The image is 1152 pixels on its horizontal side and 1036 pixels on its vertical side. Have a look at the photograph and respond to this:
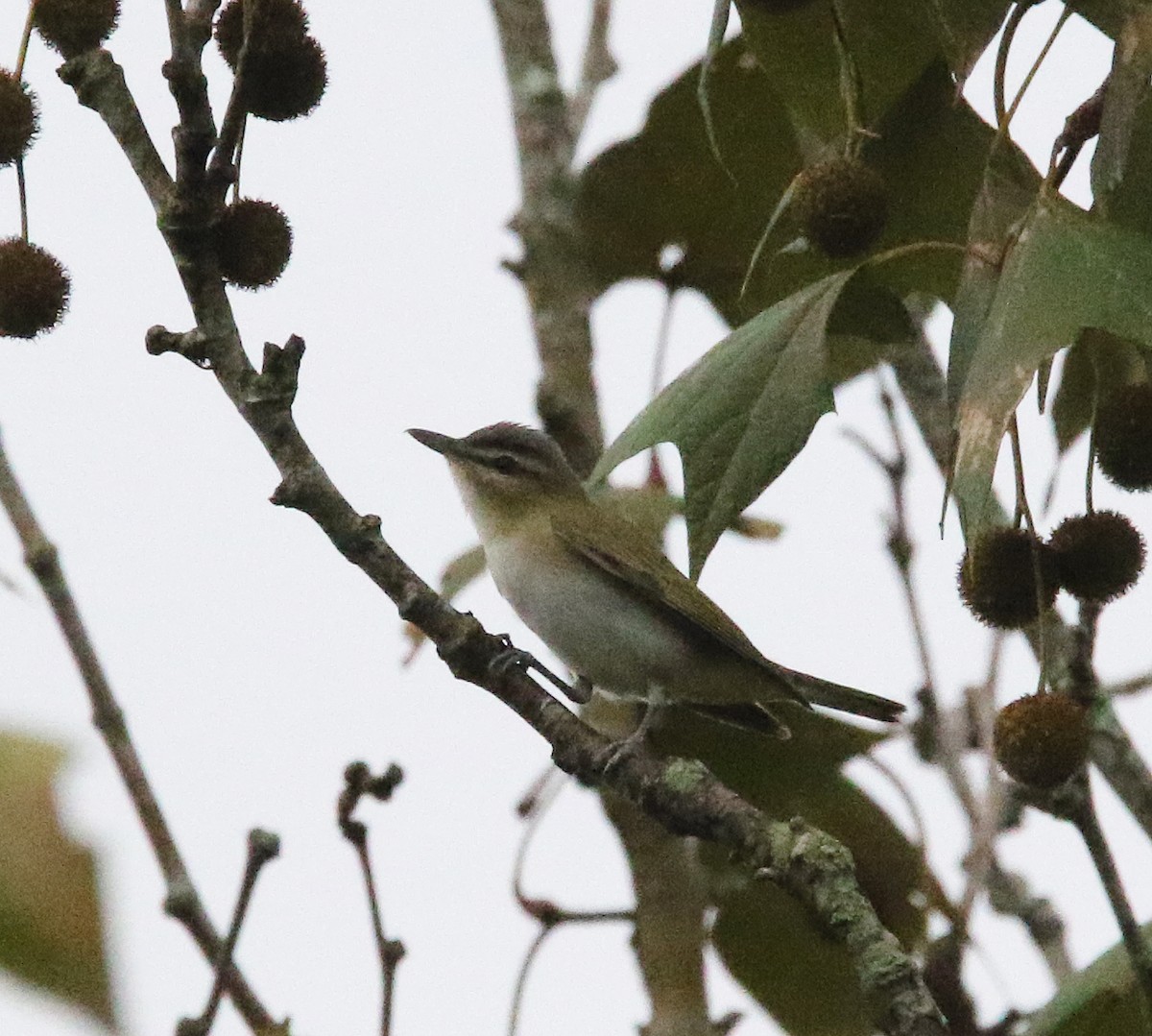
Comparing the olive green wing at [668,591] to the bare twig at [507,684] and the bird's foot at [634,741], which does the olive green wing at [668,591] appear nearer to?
the bird's foot at [634,741]

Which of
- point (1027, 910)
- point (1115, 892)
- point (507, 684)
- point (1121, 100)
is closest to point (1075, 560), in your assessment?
point (1115, 892)

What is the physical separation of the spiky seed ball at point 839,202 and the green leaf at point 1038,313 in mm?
439

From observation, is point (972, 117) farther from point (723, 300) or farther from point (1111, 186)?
point (723, 300)

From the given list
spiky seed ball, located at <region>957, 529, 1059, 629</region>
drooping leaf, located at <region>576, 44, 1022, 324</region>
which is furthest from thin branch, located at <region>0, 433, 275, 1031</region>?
drooping leaf, located at <region>576, 44, 1022, 324</region>

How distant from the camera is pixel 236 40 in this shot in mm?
2699

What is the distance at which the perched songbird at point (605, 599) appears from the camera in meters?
4.55

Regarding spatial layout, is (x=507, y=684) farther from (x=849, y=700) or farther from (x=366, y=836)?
(x=849, y=700)

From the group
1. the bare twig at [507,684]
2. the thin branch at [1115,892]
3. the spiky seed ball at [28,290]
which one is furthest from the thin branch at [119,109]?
the thin branch at [1115,892]

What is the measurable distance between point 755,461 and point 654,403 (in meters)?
0.32

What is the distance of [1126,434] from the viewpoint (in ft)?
9.42

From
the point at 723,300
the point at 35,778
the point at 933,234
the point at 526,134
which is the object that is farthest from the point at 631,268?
the point at 35,778

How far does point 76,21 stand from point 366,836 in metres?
1.28

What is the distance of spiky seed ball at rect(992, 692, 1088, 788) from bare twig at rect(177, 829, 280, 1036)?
109 centimetres

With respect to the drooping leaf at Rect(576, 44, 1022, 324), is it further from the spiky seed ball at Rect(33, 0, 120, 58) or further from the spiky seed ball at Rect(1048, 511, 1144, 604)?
the spiky seed ball at Rect(33, 0, 120, 58)
